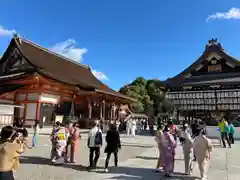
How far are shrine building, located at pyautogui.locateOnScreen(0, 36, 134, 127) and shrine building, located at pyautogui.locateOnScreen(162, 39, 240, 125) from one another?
23.7ft

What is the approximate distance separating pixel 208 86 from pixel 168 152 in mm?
16884

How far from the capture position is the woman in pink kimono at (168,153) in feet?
20.6

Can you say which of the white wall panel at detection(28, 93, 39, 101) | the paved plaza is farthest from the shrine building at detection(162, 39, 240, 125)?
the paved plaza

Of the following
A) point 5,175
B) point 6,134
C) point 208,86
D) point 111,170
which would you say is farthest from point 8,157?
point 208,86

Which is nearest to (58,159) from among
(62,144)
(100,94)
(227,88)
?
(62,144)

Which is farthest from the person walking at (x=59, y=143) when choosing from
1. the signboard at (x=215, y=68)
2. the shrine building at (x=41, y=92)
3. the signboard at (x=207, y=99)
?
the signboard at (x=215, y=68)

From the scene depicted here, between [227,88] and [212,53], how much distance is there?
3925 mm

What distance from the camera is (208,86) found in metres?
21.5

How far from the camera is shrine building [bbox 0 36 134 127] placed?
1841cm

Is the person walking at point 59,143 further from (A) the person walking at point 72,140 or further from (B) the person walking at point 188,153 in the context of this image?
(B) the person walking at point 188,153

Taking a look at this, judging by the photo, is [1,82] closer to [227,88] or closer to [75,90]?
[75,90]

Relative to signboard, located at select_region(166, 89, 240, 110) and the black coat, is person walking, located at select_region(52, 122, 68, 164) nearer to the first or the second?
the black coat

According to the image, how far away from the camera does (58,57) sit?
2948cm

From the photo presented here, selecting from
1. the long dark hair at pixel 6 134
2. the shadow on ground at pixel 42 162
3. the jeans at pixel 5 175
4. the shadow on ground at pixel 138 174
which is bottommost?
the shadow on ground at pixel 138 174
